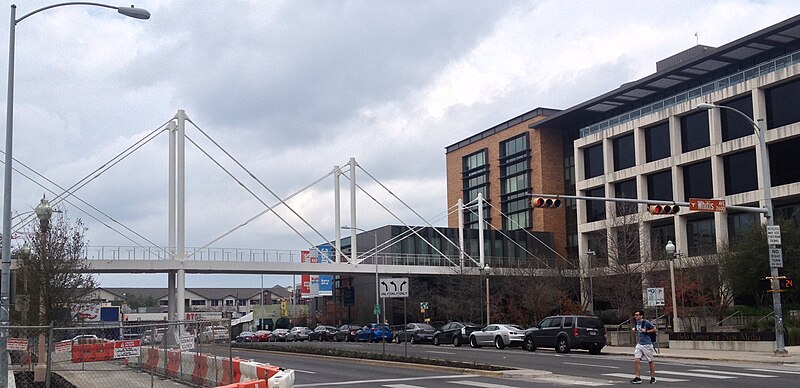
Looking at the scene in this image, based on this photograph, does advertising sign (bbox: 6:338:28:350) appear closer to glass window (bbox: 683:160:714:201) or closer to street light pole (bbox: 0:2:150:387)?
street light pole (bbox: 0:2:150:387)

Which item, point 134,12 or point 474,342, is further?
point 474,342

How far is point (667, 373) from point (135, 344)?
1389cm

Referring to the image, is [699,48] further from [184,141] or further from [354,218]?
[184,141]

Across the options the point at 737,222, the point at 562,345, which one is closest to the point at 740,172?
the point at 737,222

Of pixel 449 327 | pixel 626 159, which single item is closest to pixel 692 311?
pixel 449 327

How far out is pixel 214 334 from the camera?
19.0 meters

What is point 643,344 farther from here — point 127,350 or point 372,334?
point 372,334

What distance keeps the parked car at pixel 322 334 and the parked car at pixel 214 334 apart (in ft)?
157

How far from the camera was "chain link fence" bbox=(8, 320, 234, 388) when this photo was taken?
1889 centimetres

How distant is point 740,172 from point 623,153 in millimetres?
12291

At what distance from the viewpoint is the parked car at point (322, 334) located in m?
67.2

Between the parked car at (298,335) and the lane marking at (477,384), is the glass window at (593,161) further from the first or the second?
A: the lane marking at (477,384)

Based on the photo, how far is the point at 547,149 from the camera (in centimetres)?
8194

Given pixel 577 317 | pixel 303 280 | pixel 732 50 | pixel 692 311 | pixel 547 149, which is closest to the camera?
pixel 577 317
